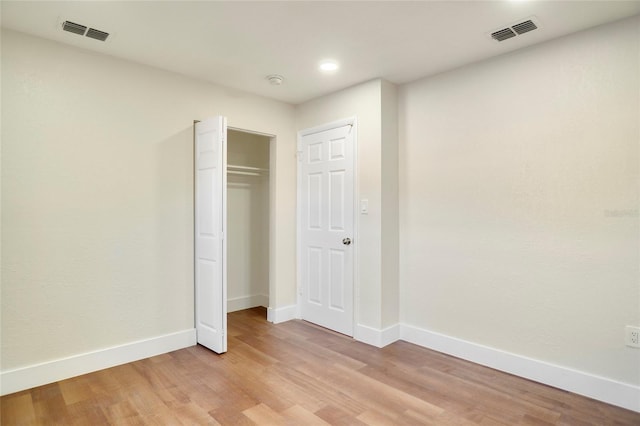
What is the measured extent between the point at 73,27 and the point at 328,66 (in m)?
1.90

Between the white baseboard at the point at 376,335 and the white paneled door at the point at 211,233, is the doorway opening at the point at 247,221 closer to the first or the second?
the white paneled door at the point at 211,233

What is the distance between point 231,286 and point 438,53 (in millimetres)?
3495

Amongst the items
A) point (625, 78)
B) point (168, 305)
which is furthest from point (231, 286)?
point (625, 78)

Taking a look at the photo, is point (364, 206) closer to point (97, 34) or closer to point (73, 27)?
point (97, 34)

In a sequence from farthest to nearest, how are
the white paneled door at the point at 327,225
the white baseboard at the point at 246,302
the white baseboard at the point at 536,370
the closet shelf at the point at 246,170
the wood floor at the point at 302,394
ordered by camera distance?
the white baseboard at the point at 246,302 → the closet shelf at the point at 246,170 → the white paneled door at the point at 327,225 → the white baseboard at the point at 536,370 → the wood floor at the point at 302,394

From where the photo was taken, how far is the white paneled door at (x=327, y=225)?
12.2 ft

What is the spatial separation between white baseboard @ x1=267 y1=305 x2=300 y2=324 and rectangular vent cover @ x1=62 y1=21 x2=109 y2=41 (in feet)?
9.89

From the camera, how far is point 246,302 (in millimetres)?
4746

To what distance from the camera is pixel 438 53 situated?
115 inches

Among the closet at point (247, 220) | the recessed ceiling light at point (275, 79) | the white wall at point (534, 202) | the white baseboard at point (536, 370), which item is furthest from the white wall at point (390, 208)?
the closet at point (247, 220)

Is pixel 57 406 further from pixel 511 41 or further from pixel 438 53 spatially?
pixel 511 41

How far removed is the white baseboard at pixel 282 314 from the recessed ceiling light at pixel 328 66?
2604mm

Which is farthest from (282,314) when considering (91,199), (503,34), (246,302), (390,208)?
(503,34)

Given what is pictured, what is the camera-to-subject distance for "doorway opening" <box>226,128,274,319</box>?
4.60 meters
